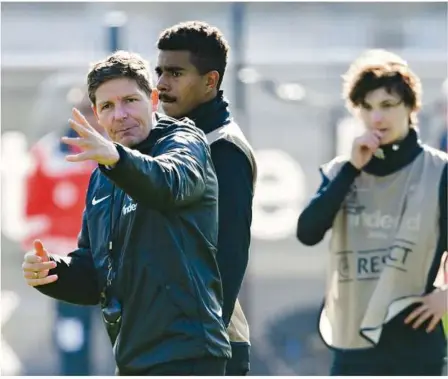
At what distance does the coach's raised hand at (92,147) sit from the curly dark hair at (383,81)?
6.56 ft

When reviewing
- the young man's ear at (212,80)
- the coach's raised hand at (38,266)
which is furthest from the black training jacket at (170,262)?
the young man's ear at (212,80)

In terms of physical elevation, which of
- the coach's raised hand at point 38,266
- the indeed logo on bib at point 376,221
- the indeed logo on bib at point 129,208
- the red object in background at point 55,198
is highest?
the indeed logo on bib at point 129,208

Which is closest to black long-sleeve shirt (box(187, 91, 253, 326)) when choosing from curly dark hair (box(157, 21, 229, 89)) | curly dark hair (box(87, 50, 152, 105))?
curly dark hair (box(157, 21, 229, 89))

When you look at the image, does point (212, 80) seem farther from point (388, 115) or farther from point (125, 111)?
point (388, 115)

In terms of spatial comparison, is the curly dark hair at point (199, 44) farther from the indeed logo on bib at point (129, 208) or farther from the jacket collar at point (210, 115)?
the indeed logo on bib at point (129, 208)

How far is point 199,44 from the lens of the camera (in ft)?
16.4

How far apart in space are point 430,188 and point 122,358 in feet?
5.69

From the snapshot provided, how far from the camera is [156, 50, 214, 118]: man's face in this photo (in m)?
4.92

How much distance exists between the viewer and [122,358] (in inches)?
167

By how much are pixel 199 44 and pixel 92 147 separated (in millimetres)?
1205

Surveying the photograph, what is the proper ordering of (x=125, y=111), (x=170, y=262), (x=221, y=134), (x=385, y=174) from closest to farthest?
1. (x=170, y=262)
2. (x=125, y=111)
3. (x=221, y=134)
4. (x=385, y=174)

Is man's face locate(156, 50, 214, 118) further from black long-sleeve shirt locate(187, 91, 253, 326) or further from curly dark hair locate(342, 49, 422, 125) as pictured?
curly dark hair locate(342, 49, 422, 125)

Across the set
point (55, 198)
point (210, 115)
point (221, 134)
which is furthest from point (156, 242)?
point (55, 198)

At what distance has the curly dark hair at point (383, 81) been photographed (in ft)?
18.7
